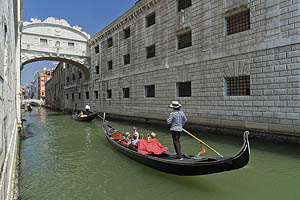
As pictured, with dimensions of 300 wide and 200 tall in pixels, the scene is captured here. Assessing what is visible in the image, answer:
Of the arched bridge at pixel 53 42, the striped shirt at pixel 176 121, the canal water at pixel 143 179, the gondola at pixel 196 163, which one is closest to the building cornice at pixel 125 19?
the arched bridge at pixel 53 42

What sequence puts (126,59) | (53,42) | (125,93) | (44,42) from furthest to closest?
(53,42), (44,42), (125,93), (126,59)

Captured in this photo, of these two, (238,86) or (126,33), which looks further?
(126,33)

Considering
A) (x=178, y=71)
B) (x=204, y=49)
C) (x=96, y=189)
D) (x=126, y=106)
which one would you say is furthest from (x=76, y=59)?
(x=96, y=189)

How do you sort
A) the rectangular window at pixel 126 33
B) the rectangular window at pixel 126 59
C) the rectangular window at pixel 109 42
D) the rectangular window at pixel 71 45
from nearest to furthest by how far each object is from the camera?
the rectangular window at pixel 126 59 → the rectangular window at pixel 126 33 → the rectangular window at pixel 109 42 → the rectangular window at pixel 71 45

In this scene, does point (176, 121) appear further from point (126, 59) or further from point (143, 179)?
point (126, 59)

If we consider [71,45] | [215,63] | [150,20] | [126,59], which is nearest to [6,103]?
[215,63]

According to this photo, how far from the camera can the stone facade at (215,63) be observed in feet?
21.4

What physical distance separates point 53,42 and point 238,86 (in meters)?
16.1

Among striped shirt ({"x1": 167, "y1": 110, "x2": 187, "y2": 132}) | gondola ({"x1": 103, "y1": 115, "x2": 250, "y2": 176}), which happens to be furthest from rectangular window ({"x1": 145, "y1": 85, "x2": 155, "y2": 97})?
striped shirt ({"x1": 167, "y1": 110, "x2": 187, "y2": 132})

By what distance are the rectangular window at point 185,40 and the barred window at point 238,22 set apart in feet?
6.78

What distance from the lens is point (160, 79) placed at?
11.4m

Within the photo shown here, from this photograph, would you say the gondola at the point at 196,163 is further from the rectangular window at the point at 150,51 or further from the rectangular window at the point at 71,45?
the rectangular window at the point at 71,45

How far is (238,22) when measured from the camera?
7.96 metres

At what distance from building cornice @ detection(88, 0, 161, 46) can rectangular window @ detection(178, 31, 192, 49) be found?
3.03 m
